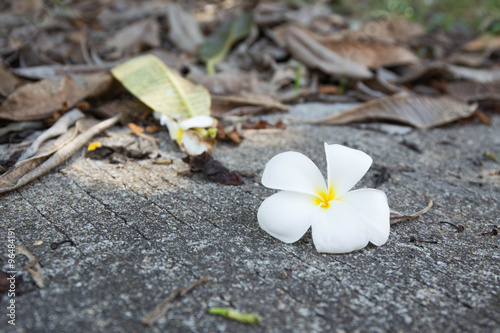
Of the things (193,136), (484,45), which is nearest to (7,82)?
(193,136)

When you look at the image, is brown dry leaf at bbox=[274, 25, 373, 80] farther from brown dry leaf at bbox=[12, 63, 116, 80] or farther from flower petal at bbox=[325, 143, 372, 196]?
flower petal at bbox=[325, 143, 372, 196]

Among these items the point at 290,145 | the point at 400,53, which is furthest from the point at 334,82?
the point at 290,145

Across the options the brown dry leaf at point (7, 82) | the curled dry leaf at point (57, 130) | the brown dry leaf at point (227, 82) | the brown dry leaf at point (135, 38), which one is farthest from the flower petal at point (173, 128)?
the brown dry leaf at point (135, 38)

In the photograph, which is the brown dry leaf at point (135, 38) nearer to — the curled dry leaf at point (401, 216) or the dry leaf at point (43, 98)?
the dry leaf at point (43, 98)

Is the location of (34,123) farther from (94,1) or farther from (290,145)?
(94,1)

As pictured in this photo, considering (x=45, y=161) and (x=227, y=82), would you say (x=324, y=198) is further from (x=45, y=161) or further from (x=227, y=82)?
(x=227, y=82)
